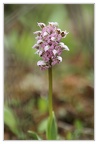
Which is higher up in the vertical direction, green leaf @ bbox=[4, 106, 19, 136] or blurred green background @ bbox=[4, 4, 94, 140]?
blurred green background @ bbox=[4, 4, 94, 140]

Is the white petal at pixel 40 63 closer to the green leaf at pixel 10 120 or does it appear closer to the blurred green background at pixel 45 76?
the blurred green background at pixel 45 76

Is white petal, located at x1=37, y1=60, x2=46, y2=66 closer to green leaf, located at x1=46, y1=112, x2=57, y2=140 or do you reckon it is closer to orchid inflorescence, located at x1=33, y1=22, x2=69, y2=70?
orchid inflorescence, located at x1=33, y1=22, x2=69, y2=70

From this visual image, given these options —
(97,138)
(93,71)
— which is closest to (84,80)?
(93,71)

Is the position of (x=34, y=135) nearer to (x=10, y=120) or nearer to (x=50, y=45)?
(x=10, y=120)

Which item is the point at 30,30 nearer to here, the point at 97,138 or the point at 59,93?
the point at 59,93

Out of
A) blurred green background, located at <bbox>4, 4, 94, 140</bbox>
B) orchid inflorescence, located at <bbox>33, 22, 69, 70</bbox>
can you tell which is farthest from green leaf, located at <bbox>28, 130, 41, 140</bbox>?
orchid inflorescence, located at <bbox>33, 22, 69, 70</bbox>

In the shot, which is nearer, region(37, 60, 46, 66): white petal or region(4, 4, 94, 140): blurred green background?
region(37, 60, 46, 66): white petal

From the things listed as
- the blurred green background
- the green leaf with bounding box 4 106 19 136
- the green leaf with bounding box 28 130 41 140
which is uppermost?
the blurred green background
